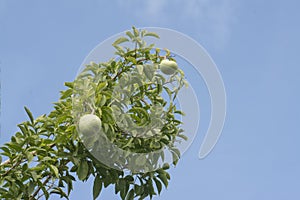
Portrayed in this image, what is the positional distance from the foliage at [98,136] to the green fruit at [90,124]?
0.28ft

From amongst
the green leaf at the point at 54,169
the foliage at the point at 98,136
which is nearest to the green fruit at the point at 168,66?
the foliage at the point at 98,136

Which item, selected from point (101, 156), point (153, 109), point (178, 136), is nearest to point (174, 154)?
point (178, 136)

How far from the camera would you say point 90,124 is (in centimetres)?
275

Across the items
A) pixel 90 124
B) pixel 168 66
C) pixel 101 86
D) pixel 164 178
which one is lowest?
pixel 90 124

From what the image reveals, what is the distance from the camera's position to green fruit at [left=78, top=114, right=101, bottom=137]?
276 cm

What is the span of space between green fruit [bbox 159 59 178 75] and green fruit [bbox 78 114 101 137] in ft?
2.05

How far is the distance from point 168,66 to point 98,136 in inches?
25.2

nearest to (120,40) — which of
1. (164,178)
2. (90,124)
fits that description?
(90,124)

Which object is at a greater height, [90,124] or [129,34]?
[129,34]

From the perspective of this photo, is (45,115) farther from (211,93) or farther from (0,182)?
(211,93)

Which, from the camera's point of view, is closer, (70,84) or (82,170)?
(82,170)

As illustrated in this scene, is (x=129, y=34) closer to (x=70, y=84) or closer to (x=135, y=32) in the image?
(x=135, y=32)

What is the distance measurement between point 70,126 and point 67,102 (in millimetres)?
356

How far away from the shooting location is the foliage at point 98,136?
3.02 metres
